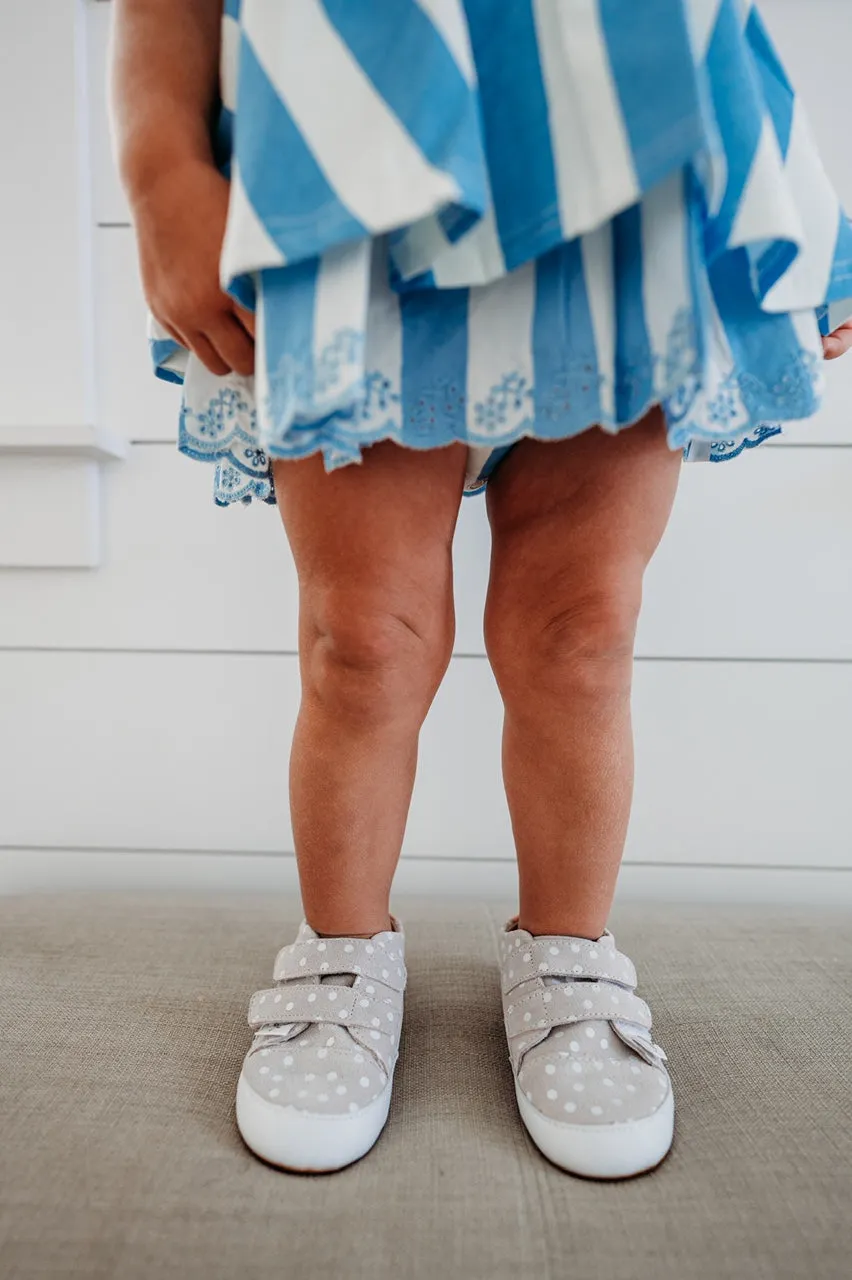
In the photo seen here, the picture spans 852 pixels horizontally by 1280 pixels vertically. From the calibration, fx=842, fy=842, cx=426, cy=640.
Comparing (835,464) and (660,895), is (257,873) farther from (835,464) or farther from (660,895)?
(835,464)

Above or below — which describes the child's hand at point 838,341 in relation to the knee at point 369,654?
above

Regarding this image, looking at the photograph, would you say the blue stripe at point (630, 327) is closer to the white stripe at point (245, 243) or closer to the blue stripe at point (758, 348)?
the blue stripe at point (758, 348)

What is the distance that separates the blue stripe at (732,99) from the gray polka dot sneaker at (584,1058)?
426 mm

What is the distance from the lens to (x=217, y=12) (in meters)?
0.45

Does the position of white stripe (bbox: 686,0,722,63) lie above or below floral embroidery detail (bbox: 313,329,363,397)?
above

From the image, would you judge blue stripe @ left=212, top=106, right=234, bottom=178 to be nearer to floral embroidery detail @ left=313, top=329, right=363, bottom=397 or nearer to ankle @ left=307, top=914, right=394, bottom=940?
floral embroidery detail @ left=313, top=329, right=363, bottom=397

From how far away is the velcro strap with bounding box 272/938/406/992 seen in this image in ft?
1.76

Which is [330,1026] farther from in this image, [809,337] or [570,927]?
[809,337]

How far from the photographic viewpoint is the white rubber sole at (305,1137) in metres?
0.46

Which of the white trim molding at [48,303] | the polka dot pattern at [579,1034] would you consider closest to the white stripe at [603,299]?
the polka dot pattern at [579,1034]

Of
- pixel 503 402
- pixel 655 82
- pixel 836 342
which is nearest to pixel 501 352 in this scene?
pixel 503 402

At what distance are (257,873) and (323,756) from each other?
0.46m

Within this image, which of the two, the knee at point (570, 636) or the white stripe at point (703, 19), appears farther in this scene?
the knee at point (570, 636)

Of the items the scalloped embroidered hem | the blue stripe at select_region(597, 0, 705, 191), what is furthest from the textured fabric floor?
the blue stripe at select_region(597, 0, 705, 191)
